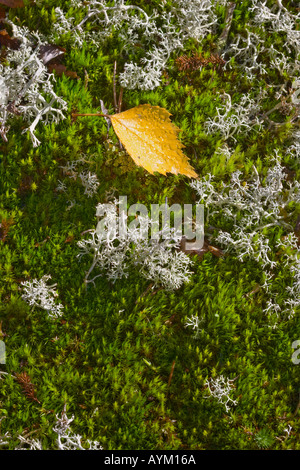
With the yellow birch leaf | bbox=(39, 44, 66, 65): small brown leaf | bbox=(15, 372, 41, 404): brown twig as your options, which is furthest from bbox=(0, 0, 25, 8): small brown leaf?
bbox=(15, 372, 41, 404): brown twig

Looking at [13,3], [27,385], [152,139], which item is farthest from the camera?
[13,3]

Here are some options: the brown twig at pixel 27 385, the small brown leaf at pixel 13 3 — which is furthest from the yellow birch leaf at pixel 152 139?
the brown twig at pixel 27 385

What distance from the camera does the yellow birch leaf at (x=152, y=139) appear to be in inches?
165

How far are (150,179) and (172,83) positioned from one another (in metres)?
1.08

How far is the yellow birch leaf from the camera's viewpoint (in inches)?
165

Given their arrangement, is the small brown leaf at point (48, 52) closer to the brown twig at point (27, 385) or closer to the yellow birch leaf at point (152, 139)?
the yellow birch leaf at point (152, 139)

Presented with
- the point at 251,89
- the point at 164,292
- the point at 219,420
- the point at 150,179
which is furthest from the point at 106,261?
the point at 251,89

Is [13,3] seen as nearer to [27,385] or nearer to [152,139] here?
[152,139]

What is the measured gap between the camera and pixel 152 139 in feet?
13.9

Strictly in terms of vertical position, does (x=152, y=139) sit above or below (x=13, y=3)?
below

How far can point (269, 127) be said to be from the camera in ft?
15.9

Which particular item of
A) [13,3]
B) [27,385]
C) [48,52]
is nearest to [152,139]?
[48,52]
